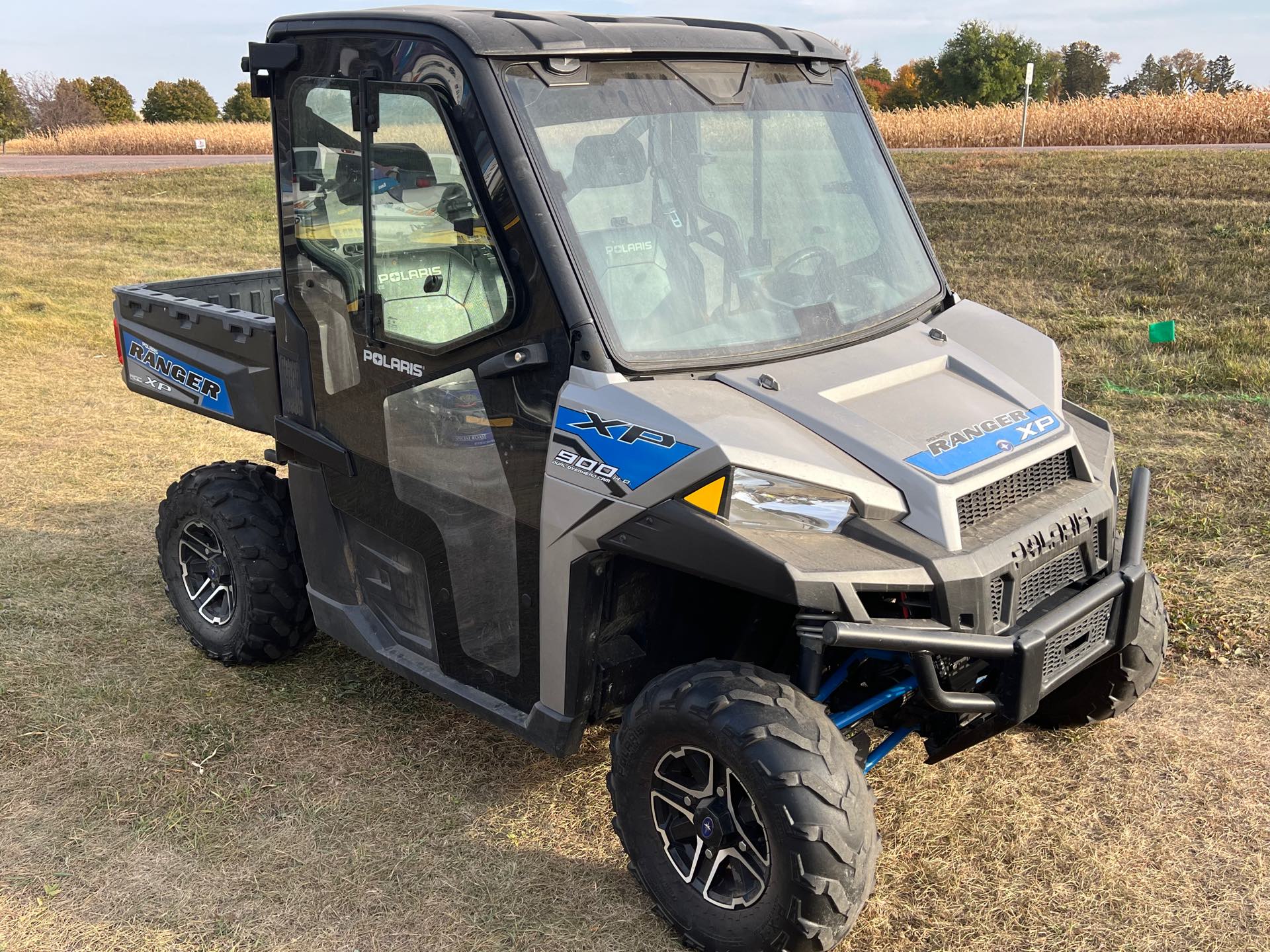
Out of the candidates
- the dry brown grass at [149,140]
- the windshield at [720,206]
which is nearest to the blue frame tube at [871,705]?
the windshield at [720,206]

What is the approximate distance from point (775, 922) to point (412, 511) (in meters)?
1.58

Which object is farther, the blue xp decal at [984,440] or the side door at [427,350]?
the side door at [427,350]

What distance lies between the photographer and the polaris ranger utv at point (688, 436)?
274cm

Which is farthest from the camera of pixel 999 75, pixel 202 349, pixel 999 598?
pixel 999 75

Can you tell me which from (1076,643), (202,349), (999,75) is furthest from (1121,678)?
(999,75)

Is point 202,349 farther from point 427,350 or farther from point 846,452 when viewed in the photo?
point 846,452

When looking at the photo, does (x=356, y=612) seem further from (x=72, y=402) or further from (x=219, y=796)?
(x=72, y=402)

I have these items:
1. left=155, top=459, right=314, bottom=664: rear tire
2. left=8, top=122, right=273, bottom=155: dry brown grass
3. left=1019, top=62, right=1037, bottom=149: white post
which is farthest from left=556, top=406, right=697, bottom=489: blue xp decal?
left=8, top=122, right=273, bottom=155: dry brown grass

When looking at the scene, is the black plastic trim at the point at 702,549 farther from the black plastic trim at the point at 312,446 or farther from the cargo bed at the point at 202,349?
the cargo bed at the point at 202,349

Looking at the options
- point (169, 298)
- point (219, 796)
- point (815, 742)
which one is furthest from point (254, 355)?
point (815, 742)

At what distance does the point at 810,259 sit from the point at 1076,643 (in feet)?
4.18

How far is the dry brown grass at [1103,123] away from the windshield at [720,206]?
1725cm

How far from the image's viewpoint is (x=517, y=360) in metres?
3.01

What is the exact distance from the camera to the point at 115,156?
29.8 metres
